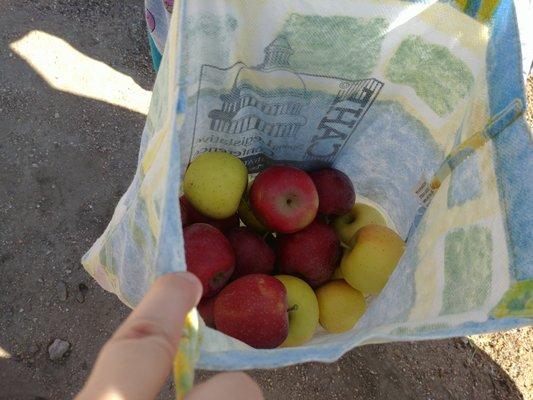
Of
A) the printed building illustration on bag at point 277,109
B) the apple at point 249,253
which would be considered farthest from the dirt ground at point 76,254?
the printed building illustration on bag at point 277,109

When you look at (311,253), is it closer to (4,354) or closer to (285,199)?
(285,199)

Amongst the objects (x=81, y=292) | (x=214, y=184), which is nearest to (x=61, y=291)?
(x=81, y=292)

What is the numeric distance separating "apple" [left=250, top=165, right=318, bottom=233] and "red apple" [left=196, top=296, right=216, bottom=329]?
0.22m

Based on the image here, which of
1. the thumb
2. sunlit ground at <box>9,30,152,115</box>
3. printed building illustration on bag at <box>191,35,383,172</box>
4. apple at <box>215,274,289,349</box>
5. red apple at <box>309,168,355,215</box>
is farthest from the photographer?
sunlit ground at <box>9,30,152,115</box>

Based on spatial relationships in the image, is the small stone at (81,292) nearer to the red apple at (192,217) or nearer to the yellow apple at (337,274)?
the red apple at (192,217)

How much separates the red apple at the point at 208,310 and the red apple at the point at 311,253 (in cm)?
21

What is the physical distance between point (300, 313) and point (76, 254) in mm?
872

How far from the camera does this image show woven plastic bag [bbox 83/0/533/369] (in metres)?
0.77

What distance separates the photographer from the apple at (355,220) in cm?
126

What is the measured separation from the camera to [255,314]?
970 millimetres

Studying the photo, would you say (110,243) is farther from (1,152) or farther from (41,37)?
(41,37)

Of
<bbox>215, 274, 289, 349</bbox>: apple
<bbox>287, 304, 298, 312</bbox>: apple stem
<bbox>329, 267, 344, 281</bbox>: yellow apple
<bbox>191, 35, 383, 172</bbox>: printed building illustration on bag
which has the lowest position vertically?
<bbox>329, 267, 344, 281</bbox>: yellow apple

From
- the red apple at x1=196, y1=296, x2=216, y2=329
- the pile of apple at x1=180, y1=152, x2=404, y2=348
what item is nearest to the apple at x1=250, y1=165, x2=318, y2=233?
the pile of apple at x1=180, y1=152, x2=404, y2=348

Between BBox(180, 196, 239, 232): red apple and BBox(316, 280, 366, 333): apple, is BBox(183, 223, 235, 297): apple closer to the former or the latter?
BBox(180, 196, 239, 232): red apple
